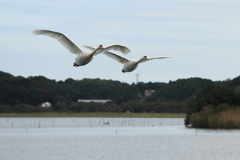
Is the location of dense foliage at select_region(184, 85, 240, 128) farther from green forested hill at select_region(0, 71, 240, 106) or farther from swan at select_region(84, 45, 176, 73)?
swan at select_region(84, 45, 176, 73)

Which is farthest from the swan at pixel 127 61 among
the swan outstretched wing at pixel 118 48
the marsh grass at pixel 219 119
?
the marsh grass at pixel 219 119

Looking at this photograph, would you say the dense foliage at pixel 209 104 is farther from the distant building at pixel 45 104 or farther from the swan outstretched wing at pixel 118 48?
the swan outstretched wing at pixel 118 48

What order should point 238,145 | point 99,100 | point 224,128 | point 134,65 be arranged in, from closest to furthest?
point 134,65, point 238,145, point 224,128, point 99,100

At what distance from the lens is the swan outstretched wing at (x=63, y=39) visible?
61.9 feet

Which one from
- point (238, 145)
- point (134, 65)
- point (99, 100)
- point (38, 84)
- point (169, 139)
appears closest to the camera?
point (134, 65)

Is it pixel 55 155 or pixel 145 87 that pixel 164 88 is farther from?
pixel 55 155

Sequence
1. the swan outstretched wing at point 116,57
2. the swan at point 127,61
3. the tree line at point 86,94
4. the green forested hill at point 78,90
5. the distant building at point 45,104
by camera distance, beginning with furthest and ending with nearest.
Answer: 1. the distant building at point 45,104
2. the tree line at point 86,94
3. the green forested hill at point 78,90
4. the swan outstretched wing at point 116,57
5. the swan at point 127,61

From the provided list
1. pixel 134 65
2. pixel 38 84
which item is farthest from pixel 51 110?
pixel 134 65

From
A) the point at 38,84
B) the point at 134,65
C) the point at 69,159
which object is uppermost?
the point at 38,84

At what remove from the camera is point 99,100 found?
165375 mm

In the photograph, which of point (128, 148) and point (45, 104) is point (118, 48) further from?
point (45, 104)

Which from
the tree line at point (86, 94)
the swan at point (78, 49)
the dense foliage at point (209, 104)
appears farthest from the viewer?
the tree line at point (86, 94)

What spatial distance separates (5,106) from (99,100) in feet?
95.3

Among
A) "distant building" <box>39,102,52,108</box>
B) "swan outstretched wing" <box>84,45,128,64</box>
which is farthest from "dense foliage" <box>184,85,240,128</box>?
"swan outstretched wing" <box>84,45,128,64</box>
